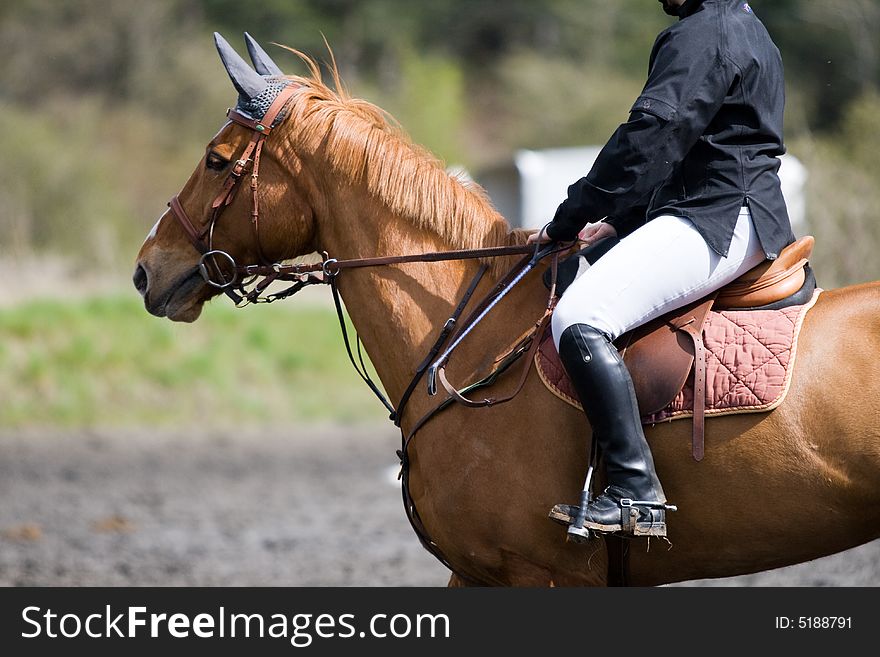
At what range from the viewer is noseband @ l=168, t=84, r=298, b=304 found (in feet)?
12.8

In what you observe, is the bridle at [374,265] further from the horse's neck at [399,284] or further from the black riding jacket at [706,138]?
the black riding jacket at [706,138]

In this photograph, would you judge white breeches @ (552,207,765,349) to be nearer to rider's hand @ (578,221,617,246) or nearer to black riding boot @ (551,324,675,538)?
black riding boot @ (551,324,675,538)

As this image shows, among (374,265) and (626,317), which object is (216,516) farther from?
(626,317)

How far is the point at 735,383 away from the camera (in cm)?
341

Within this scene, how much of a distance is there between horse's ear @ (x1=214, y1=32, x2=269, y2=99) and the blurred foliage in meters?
9.36

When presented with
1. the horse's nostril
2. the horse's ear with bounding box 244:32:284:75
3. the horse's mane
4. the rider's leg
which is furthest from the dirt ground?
the horse's ear with bounding box 244:32:284:75

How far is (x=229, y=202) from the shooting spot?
3.96 metres

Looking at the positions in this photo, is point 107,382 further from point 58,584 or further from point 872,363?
point 872,363

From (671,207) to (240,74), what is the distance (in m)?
1.75

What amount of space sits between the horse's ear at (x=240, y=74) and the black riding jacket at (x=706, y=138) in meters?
1.33

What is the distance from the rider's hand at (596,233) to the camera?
3.92 m

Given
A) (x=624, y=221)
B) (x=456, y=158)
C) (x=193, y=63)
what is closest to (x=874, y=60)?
(x=456, y=158)

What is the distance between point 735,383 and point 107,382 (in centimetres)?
1083

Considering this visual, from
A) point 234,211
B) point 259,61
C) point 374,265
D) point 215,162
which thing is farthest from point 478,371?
point 259,61
